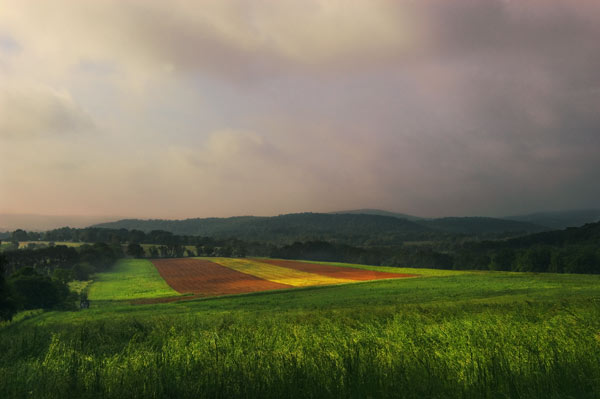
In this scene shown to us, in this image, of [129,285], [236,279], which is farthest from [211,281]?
[129,285]

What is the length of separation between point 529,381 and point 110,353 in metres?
8.78

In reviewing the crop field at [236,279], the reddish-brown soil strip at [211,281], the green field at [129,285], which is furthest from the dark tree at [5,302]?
the reddish-brown soil strip at [211,281]

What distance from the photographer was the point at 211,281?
2970 inches

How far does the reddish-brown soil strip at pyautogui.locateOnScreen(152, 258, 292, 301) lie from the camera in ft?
206

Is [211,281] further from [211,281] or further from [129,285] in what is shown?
[129,285]

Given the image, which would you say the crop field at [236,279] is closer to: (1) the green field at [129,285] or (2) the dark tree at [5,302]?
(1) the green field at [129,285]

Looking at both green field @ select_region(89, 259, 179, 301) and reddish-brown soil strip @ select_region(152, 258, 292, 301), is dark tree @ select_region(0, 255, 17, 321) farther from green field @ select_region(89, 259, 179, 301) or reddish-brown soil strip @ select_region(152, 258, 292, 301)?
reddish-brown soil strip @ select_region(152, 258, 292, 301)

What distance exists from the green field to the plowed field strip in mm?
2615

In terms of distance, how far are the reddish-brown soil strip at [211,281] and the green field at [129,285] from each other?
8.48 feet

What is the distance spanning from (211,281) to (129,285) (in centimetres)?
1733

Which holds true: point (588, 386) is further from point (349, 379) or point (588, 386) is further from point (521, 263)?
point (521, 263)

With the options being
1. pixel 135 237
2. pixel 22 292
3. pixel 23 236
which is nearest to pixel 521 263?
pixel 22 292

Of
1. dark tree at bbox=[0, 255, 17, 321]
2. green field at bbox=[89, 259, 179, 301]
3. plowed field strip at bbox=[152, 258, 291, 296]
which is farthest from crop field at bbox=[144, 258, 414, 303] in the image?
dark tree at bbox=[0, 255, 17, 321]

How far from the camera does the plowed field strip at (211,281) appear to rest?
62.9 meters
